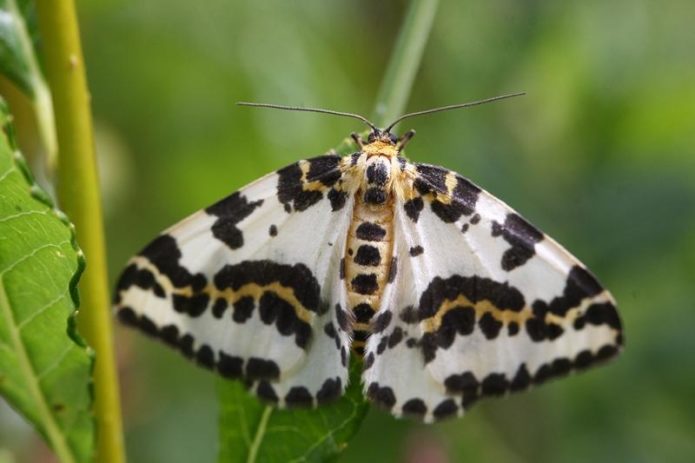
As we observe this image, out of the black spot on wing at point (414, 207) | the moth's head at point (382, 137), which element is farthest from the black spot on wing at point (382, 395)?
the moth's head at point (382, 137)

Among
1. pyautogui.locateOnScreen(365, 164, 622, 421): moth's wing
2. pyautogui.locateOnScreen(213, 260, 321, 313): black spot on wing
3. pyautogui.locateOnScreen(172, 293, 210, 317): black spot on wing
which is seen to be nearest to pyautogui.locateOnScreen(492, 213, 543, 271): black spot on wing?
pyautogui.locateOnScreen(365, 164, 622, 421): moth's wing

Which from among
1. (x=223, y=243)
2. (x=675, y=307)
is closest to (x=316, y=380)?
(x=223, y=243)

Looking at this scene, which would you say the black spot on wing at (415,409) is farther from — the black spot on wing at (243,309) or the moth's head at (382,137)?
the moth's head at (382,137)

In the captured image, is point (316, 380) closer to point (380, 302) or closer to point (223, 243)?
point (380, 302)

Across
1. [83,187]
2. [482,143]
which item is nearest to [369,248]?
[83,187]

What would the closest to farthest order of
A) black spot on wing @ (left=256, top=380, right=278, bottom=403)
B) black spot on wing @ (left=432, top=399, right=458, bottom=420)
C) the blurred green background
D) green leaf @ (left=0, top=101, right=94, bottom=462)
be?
green leaf @ (left=0, top=101, right=94, bottom=462)
black spot on wing @ (left=256, top=380, right=278, bottom=403)
black spot on wing @ (left=432, top=399, right=458, bottom=420)
the blurred green background

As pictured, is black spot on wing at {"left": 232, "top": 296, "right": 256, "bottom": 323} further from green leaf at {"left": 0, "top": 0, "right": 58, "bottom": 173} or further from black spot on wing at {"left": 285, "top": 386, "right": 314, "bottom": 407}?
green leaf at {"left": 0, "top": 0, "right": 58, "bottom": 173}
